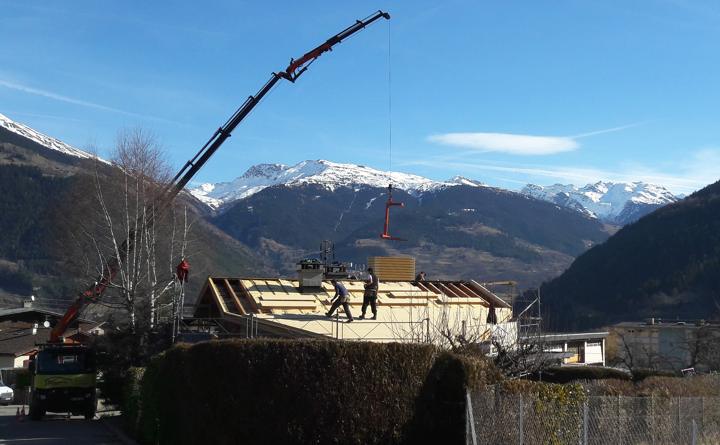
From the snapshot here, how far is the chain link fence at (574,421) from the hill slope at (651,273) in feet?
313

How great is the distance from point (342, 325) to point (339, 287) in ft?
3.95

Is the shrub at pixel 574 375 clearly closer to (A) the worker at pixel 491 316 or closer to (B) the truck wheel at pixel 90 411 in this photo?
(A) the worker at pixel 491 316

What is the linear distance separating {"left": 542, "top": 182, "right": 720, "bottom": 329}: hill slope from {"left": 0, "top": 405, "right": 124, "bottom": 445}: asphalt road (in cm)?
8321

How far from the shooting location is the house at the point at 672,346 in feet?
142

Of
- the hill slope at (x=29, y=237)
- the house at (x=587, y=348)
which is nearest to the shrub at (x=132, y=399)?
the house at (x=587, y=348)

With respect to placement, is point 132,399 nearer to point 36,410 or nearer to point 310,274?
point 310,274

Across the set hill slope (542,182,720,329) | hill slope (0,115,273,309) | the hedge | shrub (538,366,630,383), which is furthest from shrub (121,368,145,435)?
hill slope (542,182,720,329)

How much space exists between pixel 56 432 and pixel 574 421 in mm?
18980

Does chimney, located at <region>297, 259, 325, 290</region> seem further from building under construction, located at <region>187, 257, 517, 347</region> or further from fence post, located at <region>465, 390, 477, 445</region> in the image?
fence post, located at <region>465, 390, 477, 445</region>

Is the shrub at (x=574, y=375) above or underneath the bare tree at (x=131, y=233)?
underneath

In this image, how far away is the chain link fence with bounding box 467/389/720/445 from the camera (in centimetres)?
1398

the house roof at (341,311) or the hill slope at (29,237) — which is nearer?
the house roof at (341,311)

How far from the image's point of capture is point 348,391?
1557 cm

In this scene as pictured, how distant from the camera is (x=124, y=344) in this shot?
3278 cm
